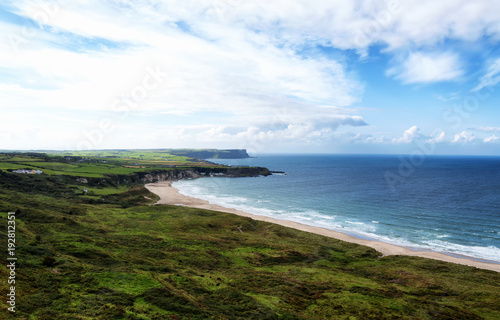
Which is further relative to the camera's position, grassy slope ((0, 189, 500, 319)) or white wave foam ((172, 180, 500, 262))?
white wave foam ((172, 180, 500, 262))

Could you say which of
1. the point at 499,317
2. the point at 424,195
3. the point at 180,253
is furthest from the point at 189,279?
the point at 424,195

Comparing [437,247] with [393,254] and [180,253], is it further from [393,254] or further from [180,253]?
[180,253]

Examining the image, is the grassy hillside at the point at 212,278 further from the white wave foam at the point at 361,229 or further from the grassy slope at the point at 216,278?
the white wave foam at the point at 361,229

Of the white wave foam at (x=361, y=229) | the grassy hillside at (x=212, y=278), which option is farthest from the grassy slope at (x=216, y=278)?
the white wave foam at (x=361, y=229)

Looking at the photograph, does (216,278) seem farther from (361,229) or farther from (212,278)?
(361,229)

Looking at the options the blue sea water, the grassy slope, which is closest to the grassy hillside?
the grassy slope

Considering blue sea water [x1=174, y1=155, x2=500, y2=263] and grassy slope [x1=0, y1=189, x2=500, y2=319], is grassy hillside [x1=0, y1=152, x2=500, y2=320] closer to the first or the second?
grassy slope [x1=0, y1=189, x2=500, y2=319]

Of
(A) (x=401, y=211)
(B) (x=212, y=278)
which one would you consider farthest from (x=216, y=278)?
(A) (x=401, y=211)

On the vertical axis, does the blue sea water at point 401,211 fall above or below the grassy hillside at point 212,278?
below

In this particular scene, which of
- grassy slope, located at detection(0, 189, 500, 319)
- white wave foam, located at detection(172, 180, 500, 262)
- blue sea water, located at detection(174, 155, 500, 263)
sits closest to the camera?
grassy slope, located at detection(0, 189, 500, 319)
